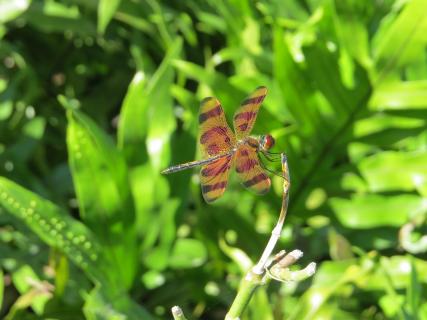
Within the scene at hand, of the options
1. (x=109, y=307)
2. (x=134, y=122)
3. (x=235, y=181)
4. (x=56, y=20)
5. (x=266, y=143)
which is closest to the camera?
(x=266, y=143)

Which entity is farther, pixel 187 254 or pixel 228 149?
pixel 187 254

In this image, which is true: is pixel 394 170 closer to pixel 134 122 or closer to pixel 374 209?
pixel 374 209

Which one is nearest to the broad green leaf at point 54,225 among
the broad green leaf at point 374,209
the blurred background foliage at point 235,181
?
the blurred background foliage at point 235,181

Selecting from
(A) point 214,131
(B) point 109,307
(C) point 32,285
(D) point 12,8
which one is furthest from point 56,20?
(A) point 214,131

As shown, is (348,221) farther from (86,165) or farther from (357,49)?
(86,165)

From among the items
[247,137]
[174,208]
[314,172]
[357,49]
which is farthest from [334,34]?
[247,137]

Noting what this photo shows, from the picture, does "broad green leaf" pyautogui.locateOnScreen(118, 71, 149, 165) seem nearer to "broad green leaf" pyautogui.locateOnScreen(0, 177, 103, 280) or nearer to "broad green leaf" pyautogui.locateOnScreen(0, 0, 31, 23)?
"broad green leaf" pyautogui.locateOnScreen(0, 177, 103, 280)

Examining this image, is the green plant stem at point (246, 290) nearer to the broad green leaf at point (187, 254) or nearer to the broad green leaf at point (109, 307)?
the broad green leaf at point (109, 307)

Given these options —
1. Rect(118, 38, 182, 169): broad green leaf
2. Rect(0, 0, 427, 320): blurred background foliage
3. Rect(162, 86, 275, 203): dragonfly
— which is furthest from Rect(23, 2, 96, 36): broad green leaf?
Rect(162, 86, 275, 203): dragonfly
